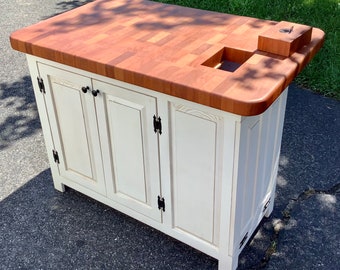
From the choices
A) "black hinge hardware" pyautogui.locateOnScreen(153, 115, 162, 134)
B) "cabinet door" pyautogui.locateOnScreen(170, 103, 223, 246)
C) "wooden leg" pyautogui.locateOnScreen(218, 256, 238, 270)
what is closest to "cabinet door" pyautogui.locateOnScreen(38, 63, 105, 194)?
"black hinge hardware" pyautogui.locateOnScreen(153, 115, 162, 134)

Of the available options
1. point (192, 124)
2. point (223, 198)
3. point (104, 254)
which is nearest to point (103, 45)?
point (192, 124)

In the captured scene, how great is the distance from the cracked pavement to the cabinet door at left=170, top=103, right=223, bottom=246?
30 centimetres

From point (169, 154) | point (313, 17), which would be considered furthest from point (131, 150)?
point (313, 17)

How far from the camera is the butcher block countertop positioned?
1871 mm

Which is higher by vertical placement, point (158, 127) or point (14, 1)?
point (158, 127)

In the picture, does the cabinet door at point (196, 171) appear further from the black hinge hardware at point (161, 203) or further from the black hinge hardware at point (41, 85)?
the black hinge hardware at point (41, 85)

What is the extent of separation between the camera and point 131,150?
238 centimetres

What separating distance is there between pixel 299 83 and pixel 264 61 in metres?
2.36

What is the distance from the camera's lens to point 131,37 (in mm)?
2369

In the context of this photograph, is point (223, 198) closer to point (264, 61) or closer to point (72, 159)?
point (264, 61)

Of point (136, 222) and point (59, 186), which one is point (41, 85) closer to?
point (59, 186)

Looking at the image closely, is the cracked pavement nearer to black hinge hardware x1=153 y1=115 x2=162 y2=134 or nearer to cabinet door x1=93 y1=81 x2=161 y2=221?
cabinet door x1=93 y1=81 x2=161 y2=221

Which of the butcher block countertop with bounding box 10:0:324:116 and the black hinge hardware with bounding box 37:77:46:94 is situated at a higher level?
the butcher block countertop with bounding box 10:0:324:116

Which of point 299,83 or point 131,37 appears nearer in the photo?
point 131,37
